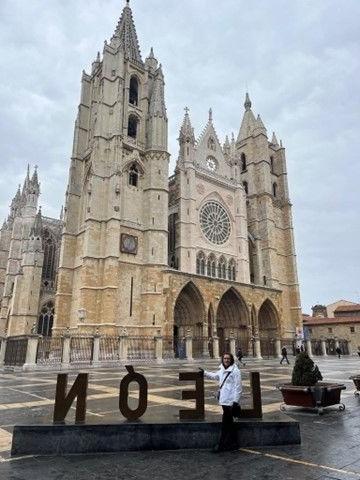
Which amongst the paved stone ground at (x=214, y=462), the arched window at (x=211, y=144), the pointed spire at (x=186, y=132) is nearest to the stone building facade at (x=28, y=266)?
the pointed spire at (x=186, y=132)

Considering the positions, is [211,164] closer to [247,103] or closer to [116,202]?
[116,202]

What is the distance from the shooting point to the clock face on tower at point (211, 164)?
38781mm

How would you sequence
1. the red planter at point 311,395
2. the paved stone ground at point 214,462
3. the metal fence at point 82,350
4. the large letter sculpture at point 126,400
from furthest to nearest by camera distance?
the metal fence at point 82,350
the red planter at point 311,395
the large letter sculpture at point 126,400
the paved stone ground at point 214,462

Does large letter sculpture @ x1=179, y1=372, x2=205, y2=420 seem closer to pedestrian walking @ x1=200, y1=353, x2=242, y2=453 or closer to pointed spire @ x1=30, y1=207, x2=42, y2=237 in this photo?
Answer: pedestrian walking @ x1=200, y1=353, x2=242, y2=453

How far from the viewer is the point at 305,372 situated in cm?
645

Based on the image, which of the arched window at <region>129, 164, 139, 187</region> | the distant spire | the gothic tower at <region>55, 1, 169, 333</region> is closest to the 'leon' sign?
the gothic tower at <region>55, 1, 169, 333</region>

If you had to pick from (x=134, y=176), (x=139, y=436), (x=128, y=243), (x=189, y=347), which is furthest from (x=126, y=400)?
(x=134, y=176)

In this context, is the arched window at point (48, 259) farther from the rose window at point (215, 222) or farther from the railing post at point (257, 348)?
the railing post at point (257, 348)

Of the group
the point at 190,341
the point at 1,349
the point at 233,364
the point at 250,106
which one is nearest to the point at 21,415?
the point at 233,364

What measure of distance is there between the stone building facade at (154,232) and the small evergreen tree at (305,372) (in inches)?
821

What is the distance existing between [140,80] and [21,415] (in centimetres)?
3571

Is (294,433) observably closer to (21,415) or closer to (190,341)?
(21,415)

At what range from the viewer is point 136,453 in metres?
4.14

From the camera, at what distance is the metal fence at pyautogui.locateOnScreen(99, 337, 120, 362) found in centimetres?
2281
